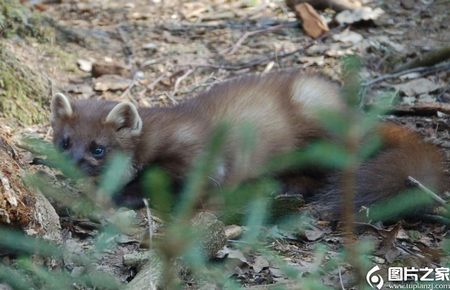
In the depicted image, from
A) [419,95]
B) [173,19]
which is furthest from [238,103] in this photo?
[173,19]

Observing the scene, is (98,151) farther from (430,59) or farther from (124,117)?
(430,59)

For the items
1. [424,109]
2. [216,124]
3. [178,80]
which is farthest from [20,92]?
[424,109]

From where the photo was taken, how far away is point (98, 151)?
534 cm

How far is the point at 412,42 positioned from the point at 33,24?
12.0 feet

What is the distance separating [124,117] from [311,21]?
3.11 metres

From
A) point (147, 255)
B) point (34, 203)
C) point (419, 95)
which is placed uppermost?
point (34, 203)

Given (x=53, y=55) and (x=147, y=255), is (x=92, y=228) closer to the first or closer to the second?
(x=147, y=255)

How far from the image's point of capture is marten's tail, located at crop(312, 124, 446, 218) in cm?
433

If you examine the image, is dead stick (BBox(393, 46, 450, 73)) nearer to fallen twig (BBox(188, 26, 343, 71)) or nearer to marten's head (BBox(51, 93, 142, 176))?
fallen twig (BBox(188, 26, 343, 71))

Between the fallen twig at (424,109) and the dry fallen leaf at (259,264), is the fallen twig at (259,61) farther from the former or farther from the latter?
the dry fallen leaf at (259,264)

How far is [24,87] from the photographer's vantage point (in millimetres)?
6188

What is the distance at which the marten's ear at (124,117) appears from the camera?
211 inches

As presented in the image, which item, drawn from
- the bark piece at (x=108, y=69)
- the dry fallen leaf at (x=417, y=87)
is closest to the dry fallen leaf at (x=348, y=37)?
the dry fallen leaf at (x=417, y=87)

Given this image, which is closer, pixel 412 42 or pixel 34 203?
pixel 34 203
